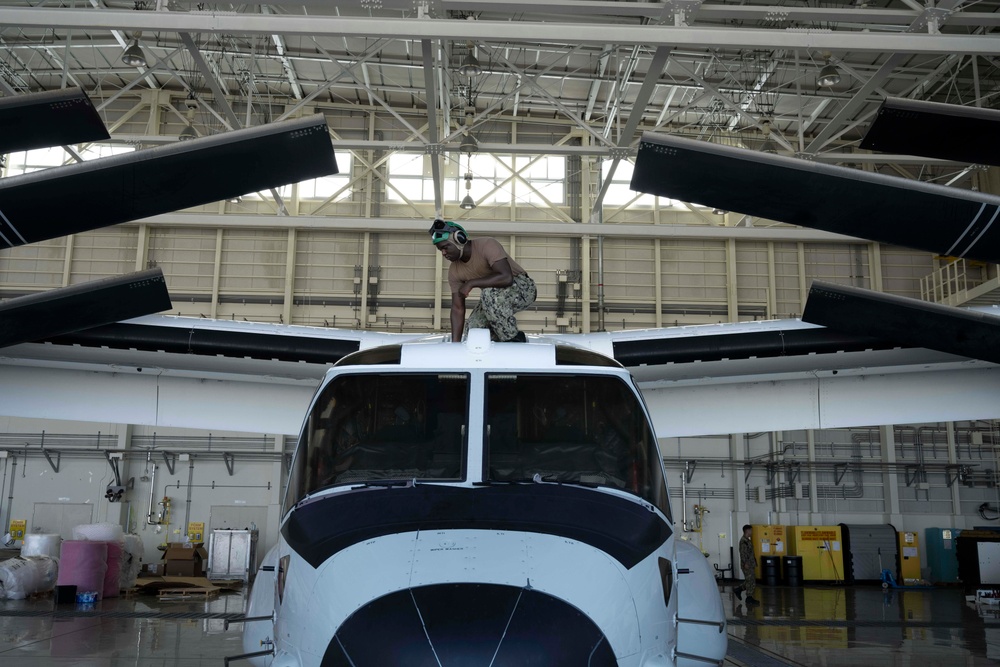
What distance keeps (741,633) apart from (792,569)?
15.7 meters

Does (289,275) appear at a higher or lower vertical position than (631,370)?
higher

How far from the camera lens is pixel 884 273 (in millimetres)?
31031

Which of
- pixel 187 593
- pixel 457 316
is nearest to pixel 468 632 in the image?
pixel 457 316

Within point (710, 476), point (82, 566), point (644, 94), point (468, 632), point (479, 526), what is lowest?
point (82, 566)

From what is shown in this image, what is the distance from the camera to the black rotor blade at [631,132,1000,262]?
4355 millimetres

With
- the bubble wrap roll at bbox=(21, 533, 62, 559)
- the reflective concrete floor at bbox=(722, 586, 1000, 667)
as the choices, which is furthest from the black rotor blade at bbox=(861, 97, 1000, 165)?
the bubble wrap roll at bbox=(21, 533, 62, 559)

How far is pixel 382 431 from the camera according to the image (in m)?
4.98

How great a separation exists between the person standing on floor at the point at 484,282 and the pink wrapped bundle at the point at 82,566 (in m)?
15.7

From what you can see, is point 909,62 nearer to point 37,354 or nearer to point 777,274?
point 777,274

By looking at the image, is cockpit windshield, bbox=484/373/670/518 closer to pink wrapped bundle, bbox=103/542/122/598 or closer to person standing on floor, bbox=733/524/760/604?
person standing on floor, bbox=733/524/760/604

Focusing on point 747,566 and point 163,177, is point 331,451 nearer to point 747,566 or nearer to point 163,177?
point 163,177

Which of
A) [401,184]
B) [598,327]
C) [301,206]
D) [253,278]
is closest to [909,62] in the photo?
[598,327]

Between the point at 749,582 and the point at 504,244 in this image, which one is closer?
the point at 749,582

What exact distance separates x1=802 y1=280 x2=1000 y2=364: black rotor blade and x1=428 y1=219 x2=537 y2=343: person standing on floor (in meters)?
2.02
